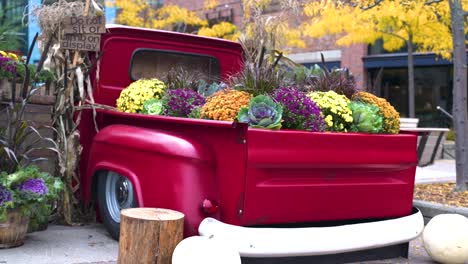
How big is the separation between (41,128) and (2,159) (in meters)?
0.70

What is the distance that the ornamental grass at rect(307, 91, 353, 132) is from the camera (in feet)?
15.1

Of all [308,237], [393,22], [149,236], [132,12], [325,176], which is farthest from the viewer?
[132,12]

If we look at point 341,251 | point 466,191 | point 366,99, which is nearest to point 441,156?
point 466,191

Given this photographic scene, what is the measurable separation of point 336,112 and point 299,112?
460 millimetres

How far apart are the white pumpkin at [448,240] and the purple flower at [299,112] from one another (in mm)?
1491

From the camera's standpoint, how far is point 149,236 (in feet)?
12.8

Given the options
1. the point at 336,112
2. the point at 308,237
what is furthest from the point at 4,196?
the point at 336,112

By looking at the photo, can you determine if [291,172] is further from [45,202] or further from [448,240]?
[45,202]

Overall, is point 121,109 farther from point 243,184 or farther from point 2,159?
point 243,184

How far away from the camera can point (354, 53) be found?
2200 centimetres

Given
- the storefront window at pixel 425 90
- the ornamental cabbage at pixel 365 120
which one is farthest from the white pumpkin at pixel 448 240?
the storefront window at pixel 425 90

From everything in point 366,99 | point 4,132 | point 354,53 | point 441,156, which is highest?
point 354,53

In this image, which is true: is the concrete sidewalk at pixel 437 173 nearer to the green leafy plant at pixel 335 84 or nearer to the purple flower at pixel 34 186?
the green leafy plant at pixel 335 84

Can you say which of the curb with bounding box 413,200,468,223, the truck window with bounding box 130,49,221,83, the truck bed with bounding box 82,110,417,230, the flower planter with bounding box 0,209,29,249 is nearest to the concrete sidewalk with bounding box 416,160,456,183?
the curb with bounding box 413,200,468,223
